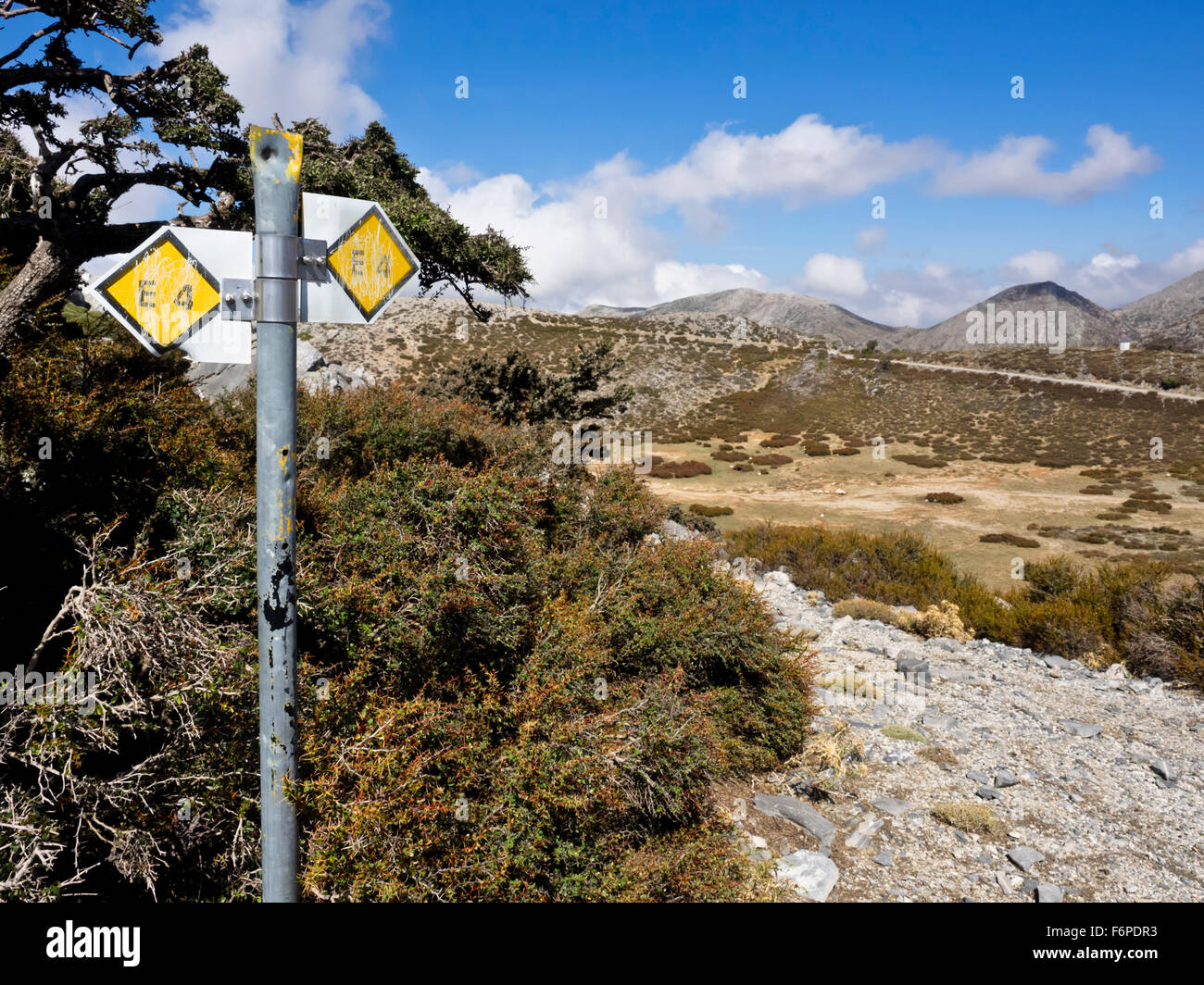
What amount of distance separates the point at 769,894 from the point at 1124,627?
10617 millimetres

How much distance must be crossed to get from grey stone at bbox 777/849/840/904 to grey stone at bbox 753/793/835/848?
0.34 m

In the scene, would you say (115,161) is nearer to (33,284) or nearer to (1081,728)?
(33,284)

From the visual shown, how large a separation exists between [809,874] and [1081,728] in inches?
202

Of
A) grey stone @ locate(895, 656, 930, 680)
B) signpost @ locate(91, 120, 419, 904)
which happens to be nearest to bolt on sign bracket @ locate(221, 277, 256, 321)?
signpost @ locate(91, 120, 419, 904)

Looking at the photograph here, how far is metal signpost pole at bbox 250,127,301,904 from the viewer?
1804mm

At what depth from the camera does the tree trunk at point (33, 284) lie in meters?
6.58

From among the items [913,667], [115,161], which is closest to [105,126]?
[115,161]

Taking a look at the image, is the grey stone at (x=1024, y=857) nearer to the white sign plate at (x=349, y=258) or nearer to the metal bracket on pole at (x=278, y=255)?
the white sign plate at (x=349, y=258)

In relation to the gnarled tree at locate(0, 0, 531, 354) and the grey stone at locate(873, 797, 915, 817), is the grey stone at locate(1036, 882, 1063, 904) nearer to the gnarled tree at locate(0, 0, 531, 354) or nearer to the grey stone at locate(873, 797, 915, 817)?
the grey stone at locate(873, 797, 915, 817)

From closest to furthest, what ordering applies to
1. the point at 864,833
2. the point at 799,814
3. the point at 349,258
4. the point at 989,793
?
the point at 349,258 → the point at 864,833 → the point at 799,814 → the point at 989,793

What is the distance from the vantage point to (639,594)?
6.82m

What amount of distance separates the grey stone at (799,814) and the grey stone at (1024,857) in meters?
1.38

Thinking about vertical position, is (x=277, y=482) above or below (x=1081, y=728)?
above

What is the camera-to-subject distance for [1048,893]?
15.9 ft
